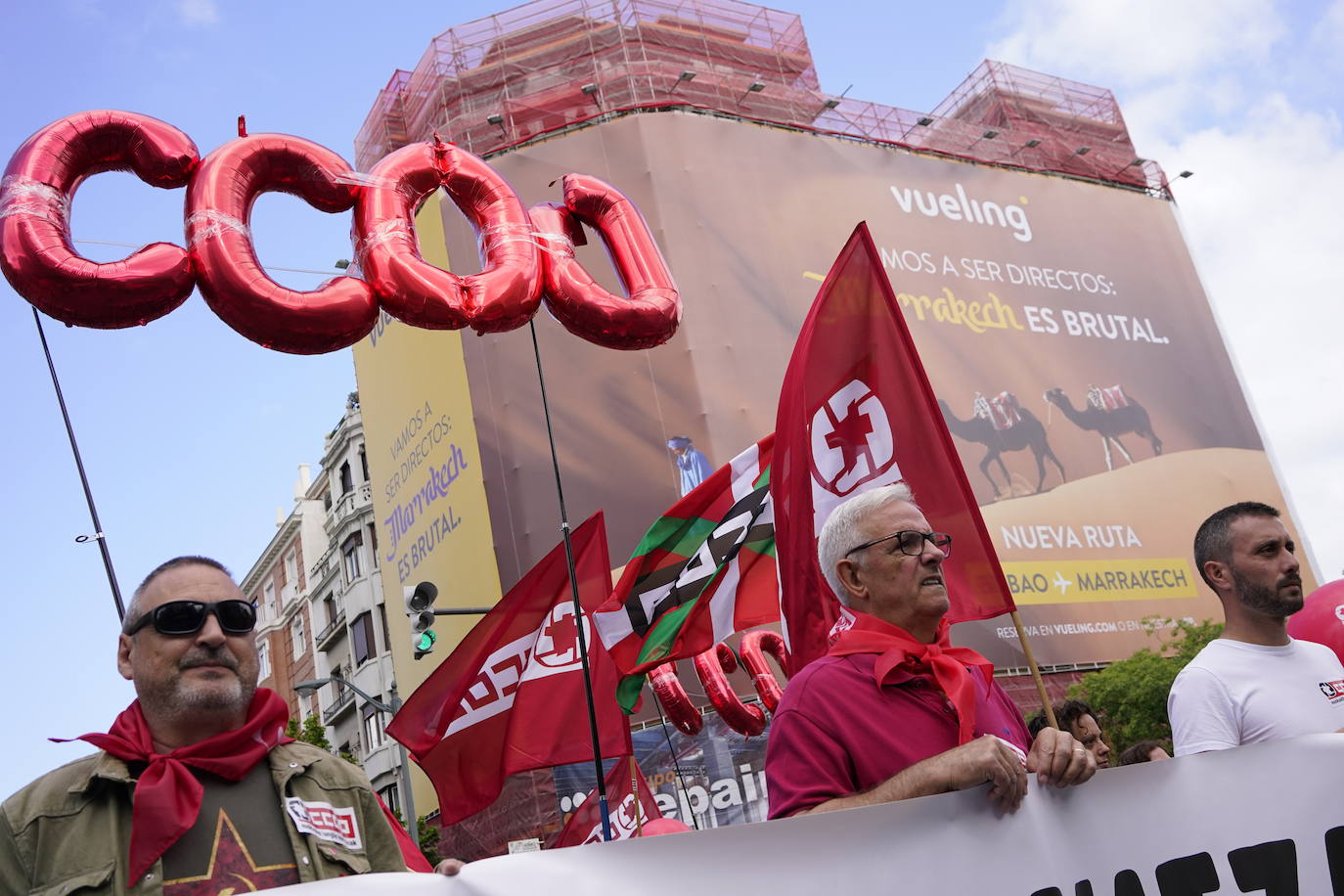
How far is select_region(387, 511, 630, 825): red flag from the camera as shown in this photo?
779cm

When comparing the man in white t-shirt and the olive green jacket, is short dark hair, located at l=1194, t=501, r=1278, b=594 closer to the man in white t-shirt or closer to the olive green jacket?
the man in white t-shirt

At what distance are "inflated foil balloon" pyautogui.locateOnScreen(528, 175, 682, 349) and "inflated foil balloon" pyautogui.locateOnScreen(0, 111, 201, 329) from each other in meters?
2.08

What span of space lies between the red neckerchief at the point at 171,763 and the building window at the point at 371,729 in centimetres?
3911

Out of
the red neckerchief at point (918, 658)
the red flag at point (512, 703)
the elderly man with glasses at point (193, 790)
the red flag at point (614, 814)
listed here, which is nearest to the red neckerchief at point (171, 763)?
the elderly man with glasses at point (193, 790)

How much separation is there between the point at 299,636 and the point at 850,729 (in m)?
50.5

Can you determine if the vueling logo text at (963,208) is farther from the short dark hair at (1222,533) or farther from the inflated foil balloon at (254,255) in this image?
the short dark hair at (1222,533)

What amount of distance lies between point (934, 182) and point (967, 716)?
30.7 m

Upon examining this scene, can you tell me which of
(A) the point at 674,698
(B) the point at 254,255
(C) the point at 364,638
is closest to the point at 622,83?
(A) the point at 674,698

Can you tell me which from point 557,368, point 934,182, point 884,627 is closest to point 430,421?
point 557,368

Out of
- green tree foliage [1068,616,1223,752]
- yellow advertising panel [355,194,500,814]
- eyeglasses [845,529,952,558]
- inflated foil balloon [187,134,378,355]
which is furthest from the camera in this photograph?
yellow advertising panel [355,194,500,814]

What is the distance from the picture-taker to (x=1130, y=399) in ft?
107

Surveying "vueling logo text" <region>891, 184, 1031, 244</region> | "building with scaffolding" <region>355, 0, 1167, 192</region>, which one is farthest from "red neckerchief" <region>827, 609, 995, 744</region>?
"vueling logo text" <region>891, 184, 1031, 244</region>

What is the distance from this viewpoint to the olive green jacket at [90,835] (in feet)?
8.46

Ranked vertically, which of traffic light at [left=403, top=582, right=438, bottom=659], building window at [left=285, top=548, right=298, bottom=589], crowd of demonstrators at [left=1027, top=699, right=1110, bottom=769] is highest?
building window at [left=285, top=548, right=298, bottom=589]
